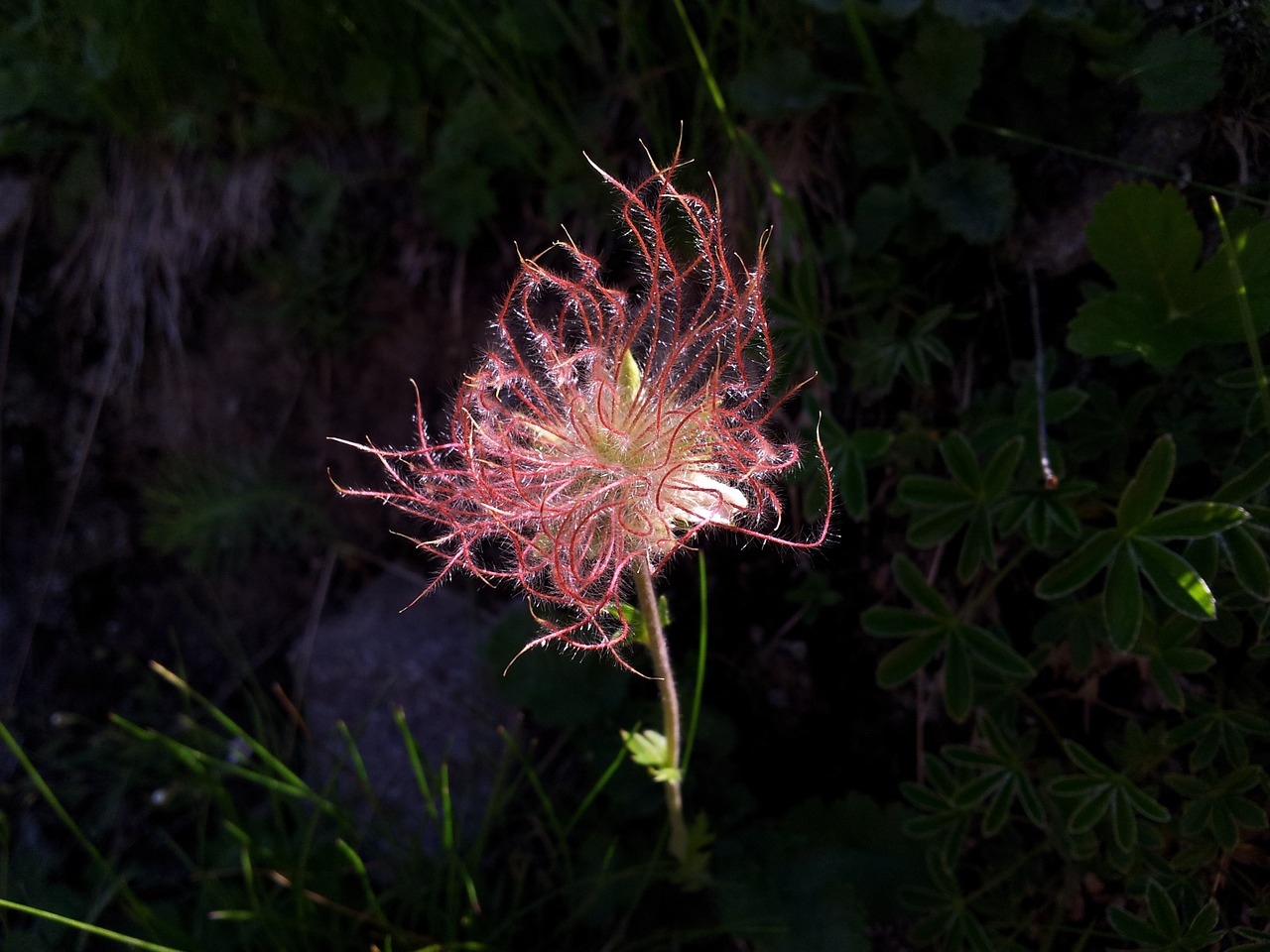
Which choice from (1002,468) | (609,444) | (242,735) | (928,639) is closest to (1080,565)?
(1002,468)

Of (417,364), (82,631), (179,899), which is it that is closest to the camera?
(179,899)

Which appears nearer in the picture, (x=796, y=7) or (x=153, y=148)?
(x=796, y=7)

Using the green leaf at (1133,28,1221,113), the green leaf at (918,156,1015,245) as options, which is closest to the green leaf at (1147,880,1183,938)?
the green leaf at (918,156,1015,245)

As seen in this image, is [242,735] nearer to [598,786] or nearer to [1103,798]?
[598,786]

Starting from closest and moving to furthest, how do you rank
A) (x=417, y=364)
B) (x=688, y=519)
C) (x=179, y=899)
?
(x=688, y=519)
(x=179, y=899)
(x=417, y=364)

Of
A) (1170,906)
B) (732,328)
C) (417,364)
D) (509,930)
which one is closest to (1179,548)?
(1170,906)

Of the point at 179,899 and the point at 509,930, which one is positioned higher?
the point at 509,930

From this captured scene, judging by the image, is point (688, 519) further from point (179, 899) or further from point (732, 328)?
point (179, 899)
